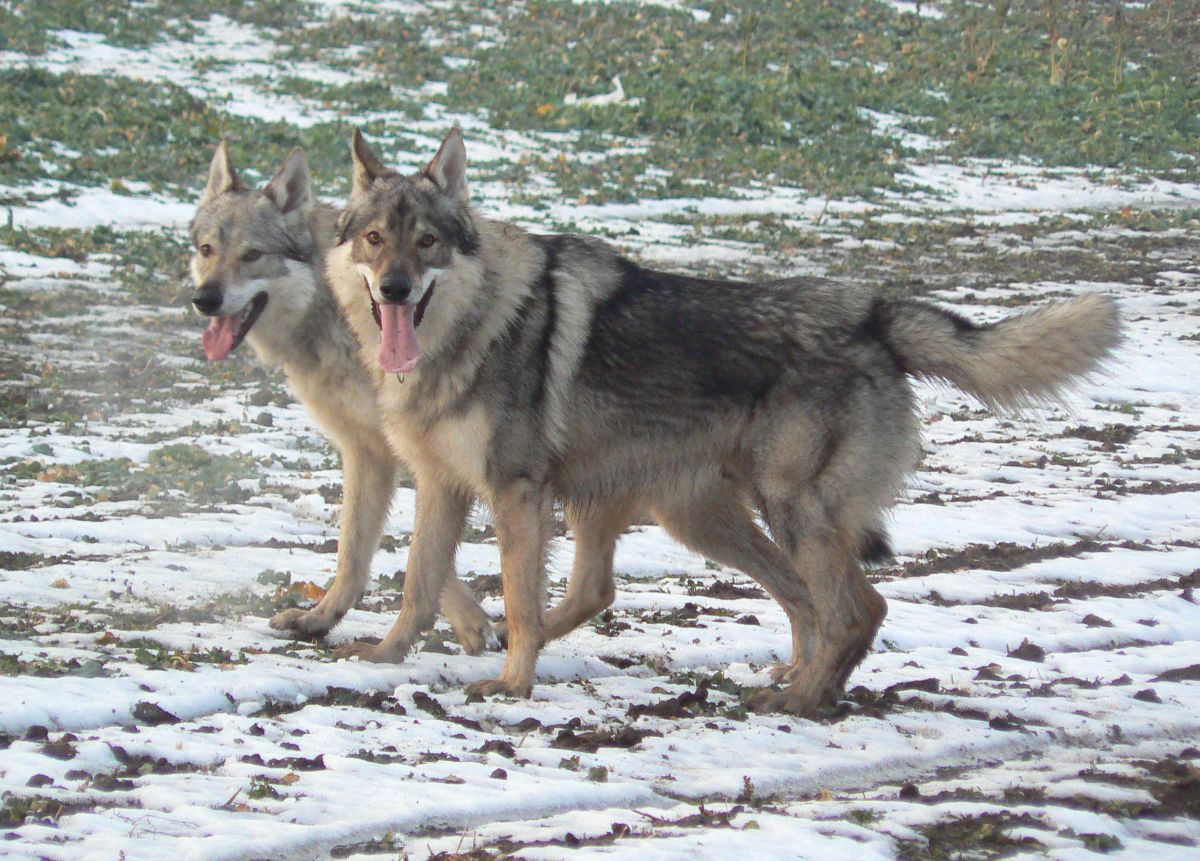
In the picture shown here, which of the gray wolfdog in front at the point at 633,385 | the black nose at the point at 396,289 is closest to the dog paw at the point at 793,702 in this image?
the gray wolfdog in front at the point at 633,385

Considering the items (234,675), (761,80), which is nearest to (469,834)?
(234,675)

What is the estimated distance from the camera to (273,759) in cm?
435

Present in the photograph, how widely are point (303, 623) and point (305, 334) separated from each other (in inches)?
54.6

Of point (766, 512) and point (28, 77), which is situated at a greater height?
point (28, 77)

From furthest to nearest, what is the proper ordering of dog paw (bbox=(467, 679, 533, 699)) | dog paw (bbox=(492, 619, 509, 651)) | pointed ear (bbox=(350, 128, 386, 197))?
dog paw (bbox=(492, 619, 509, 651)) < pointed ear (bbox=(350, 128, 386, 197)) < dog paw (bbox=(467, 679, 533, 699))

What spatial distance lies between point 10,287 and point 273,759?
9.73 m

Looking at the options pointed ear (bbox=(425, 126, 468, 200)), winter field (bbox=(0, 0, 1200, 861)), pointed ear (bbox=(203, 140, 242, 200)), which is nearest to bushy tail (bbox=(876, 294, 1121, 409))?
winter field (bbox=(0, 0, 1200, 861))

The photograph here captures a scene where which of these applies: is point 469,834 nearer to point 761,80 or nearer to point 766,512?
point 766,512

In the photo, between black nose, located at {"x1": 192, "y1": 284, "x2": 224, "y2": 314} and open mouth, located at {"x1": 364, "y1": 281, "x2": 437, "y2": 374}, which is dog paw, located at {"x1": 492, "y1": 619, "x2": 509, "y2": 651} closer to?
open mouth, located at {"x1": 364, "y1": 281, "x2": 437, "y2": 374}

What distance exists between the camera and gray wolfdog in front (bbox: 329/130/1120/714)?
18.9 feet

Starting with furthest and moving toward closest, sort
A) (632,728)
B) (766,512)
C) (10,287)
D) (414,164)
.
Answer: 1. (414,164)
2. (10,287)
3. (766,512)
4. (632,728)

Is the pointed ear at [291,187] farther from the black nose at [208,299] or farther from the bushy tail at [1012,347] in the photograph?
the bushy tail at [1012,347]

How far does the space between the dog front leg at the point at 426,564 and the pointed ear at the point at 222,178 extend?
6.89 feet

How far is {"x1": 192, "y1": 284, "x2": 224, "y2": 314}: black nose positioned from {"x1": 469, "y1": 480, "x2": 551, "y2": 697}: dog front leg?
6.12 ft
